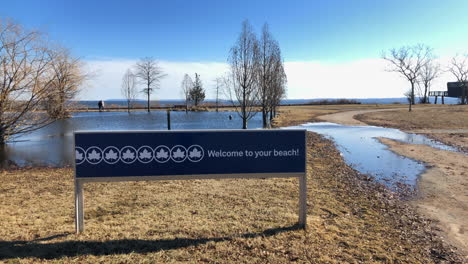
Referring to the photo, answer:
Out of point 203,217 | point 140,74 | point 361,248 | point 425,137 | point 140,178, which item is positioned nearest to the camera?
point 361,248

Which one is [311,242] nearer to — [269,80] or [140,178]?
[140,178]

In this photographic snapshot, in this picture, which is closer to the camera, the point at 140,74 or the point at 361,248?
the point at 361,248

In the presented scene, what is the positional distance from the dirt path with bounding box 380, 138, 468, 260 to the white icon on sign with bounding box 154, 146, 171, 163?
4.02 m

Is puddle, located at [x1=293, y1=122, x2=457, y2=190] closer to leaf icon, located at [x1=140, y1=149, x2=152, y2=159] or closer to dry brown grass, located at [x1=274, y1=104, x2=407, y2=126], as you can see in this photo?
leaf icon, located at [x1=140, y1=149, x2=152, y2=159]

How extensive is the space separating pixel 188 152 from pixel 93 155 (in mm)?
1198

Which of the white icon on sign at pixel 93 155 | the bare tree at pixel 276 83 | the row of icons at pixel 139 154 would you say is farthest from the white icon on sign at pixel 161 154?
the bare tree at pixel 276 83

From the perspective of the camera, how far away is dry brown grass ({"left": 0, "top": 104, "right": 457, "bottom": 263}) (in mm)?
3268

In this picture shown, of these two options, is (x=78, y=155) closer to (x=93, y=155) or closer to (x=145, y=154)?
(x=93, y=155)

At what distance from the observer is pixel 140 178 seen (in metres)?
3.71

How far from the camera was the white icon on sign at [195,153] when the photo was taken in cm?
378

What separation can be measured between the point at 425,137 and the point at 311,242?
14703mm

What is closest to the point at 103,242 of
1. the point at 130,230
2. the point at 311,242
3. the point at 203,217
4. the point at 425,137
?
the point at 130,230

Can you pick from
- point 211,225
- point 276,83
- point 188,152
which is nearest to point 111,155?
point 188,152

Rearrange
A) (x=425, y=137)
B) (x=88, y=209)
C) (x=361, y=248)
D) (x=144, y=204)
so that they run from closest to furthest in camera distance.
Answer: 1. (x=361, y=248)
2. (x=88, y=209)
3. (x=144, y=204)
4. (x=425, y=137)
